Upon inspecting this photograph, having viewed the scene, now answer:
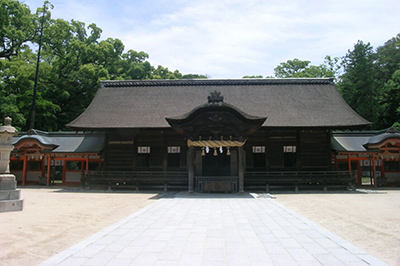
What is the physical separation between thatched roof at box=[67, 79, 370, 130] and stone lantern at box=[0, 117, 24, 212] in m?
7.11

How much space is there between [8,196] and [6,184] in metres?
0.41

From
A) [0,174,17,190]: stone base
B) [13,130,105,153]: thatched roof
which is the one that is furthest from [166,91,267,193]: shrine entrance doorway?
[13,130,105,153]: thatched roof

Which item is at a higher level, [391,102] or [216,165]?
[391,102]

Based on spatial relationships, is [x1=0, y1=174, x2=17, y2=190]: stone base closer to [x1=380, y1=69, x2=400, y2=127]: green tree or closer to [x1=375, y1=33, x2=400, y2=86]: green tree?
[x1=380, y1=69, x2=400, y2=127]: green tree

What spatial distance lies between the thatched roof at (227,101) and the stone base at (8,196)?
7.74 meters

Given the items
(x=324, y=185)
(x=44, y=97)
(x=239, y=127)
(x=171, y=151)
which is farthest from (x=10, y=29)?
(x=324, y=185)

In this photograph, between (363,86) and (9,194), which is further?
(363,86)

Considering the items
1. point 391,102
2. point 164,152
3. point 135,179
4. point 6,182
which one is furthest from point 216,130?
point 391,102

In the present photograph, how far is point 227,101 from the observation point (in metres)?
19.1

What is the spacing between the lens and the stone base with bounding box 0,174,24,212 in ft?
29.7

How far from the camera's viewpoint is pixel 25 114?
27.5 meters

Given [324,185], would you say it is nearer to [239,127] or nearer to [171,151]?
[239,127]

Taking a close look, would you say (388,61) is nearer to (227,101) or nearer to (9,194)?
(227,101)

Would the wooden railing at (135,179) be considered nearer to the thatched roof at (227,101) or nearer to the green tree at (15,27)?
the thatched roof at (227,101)
